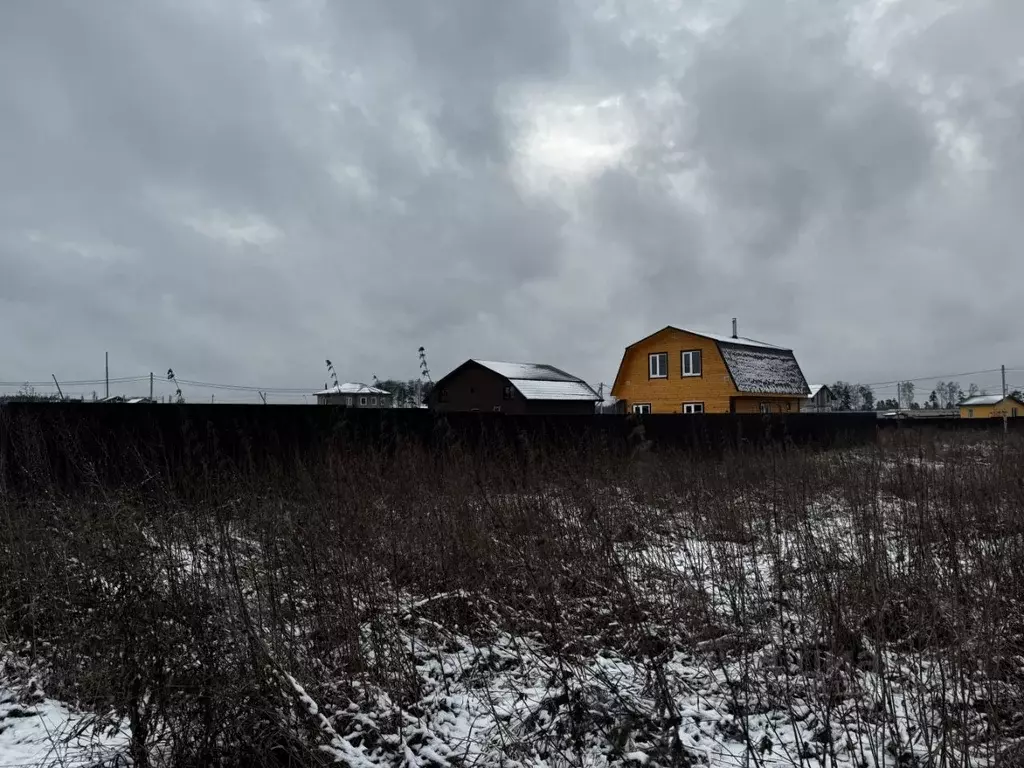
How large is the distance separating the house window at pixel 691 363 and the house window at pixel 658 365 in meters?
0.87

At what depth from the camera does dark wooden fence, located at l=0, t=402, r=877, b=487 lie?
7249 millimetres

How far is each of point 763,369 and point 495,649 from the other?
27785 millimetres

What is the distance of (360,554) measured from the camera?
4.44m

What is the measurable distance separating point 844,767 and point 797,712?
405 millimetres

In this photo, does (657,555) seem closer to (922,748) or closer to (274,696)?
(922,748)

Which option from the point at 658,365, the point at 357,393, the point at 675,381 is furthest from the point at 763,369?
the point at 357,393

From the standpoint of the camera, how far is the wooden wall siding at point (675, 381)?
27.1m

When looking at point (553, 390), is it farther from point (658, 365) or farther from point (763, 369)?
point (763, 369)

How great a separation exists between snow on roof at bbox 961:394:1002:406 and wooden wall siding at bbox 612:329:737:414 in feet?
167

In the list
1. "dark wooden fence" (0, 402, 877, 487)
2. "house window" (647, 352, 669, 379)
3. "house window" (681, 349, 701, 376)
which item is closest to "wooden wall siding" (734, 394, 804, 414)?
"house window" (681, 349, 701, 376)

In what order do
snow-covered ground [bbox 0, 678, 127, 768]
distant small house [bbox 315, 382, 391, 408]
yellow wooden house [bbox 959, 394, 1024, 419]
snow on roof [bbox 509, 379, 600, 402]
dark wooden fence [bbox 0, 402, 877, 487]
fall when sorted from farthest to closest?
yellow wooden house [bbox 959, 394, 1024, 419] < snow on roof [bbox 509, 379, 600, 402] < distant small house [bbox 315, 382, 391, 408] < dark wooden fence [bbox 0, 402, 877, 487] < snow-covered ground [bbox 0, 678, 127, 768]

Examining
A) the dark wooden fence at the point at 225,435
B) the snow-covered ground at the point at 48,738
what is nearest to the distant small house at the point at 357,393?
the dark wooden fence at the point at 225,435

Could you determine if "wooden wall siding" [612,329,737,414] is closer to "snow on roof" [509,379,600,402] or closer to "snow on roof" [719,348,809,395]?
"snow on roof" [719,348,809,395]

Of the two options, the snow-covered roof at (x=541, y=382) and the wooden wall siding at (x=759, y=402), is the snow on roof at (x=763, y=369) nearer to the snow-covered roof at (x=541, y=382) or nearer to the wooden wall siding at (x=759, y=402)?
the wooden wall siding at (x=759, y=402)
